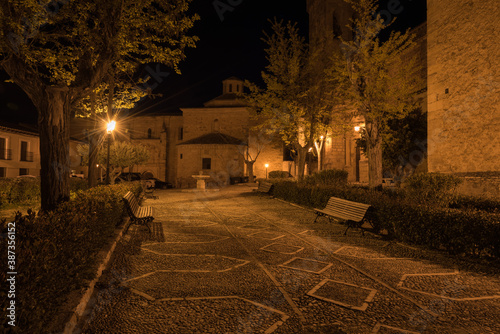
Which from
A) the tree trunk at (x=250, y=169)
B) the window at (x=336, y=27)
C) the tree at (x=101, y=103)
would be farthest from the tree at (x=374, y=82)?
the tree trunk at (x=250, y=169)

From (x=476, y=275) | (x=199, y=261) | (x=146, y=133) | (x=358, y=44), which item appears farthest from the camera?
Result: (x=146, y=133)

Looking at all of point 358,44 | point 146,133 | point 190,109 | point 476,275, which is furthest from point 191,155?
point 476,275

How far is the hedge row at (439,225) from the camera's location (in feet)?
18.0

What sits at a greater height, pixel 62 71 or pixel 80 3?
pixel 80 3

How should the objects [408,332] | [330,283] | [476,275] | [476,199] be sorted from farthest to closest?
[476,199]
[476,275]
[330,283]
[408,332]

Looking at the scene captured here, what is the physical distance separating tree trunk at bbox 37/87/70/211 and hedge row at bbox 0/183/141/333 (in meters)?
2.53

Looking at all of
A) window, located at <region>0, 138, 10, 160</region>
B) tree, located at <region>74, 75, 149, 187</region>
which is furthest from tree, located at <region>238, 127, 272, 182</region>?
window, located at <region>0, 138, 10, 160</region>

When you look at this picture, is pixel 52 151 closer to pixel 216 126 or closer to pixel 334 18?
pixel 334 18

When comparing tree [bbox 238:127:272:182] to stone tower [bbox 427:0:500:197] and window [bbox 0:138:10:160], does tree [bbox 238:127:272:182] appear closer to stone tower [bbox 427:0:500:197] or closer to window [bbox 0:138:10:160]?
window [bbox 0:138:10:160]

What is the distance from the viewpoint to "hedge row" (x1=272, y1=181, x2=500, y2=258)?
5.48 m

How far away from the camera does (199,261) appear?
5629 mm

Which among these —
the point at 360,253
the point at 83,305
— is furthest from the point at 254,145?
the point at 83,305

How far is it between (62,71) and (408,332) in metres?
11.1

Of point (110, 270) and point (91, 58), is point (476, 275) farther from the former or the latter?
point (91, 58)
